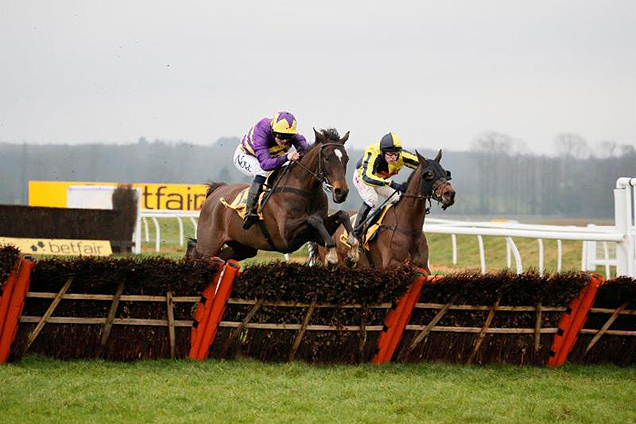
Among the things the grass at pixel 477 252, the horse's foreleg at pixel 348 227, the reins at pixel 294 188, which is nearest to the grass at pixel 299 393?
the horse's foreleg at pixel 348 227

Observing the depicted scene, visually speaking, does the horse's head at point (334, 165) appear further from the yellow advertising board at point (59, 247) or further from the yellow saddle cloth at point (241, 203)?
the yellow advertising board at point (59, 247)

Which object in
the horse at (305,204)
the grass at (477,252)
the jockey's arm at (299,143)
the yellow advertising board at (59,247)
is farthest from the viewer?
the grass at (477,252)

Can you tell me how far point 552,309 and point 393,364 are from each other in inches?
45.8

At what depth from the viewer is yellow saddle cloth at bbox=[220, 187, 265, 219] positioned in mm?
8297

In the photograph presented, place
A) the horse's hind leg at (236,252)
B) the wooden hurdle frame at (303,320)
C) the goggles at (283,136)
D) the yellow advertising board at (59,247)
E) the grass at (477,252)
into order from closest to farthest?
the wooden hurdle frame at (303,320), the goggles at (283,136), the horse's hind leg at (236,252), the yellow advertising board at (59,247), the grass at (477,252)

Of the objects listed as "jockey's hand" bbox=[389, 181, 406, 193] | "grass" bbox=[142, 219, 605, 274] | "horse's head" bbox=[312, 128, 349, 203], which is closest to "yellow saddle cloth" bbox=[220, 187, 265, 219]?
"horse's head" bbox=[312, 128, 349, 203]

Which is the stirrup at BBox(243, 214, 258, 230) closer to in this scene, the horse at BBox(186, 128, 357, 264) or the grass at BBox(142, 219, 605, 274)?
the horse at BBox(186, 128, 357, 264)

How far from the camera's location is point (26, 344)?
5656mm

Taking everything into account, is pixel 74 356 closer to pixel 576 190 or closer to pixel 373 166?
pixel 373 166

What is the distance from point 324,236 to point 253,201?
3.00 feet

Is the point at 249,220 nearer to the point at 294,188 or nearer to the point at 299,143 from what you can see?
the point at 294,188

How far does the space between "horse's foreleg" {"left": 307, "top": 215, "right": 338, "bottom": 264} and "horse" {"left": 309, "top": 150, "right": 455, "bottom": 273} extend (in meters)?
0.58

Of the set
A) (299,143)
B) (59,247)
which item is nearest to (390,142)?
(299,143)

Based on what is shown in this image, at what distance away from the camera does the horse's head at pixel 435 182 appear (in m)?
8.03
